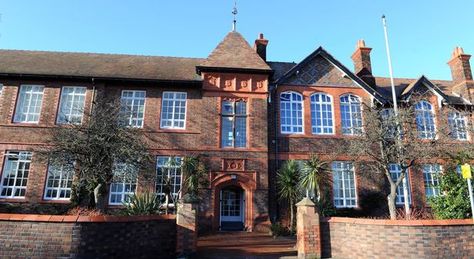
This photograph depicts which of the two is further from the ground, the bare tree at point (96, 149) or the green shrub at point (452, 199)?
the bare tree at point (96, 149)

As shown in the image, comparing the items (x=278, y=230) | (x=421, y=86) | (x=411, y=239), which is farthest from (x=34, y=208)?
(x=421, y=86)

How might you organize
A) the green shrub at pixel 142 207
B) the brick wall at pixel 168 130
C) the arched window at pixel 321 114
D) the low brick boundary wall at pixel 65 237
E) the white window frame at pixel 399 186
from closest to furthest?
the low brick boundary wall at pixel 65 237 → the green shrub at pixel 142 207 → the brick wall at pixel 168 130 → the white window frame at pixel 399 186 → the arched window at pixel 321 114

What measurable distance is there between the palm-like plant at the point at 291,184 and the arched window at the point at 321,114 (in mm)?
2936

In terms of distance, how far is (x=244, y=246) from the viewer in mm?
11422

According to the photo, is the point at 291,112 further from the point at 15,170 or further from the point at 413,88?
the point at 15,170

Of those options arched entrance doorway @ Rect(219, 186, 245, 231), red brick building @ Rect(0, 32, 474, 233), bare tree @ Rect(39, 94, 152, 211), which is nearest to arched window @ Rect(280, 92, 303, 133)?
red brick building @ Rect(0, 32, 474, 233)

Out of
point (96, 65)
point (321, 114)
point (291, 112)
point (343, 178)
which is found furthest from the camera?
point (96, 65)

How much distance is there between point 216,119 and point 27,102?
9856 mm

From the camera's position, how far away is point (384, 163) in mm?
13359

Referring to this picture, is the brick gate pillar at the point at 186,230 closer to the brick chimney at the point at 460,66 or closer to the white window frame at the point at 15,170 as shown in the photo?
the white window frame at the point at 15,170

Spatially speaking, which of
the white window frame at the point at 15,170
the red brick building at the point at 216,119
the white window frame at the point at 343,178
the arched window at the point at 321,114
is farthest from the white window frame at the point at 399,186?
the white window frame at the point at 15,170

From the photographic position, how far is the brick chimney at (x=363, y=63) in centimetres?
1945

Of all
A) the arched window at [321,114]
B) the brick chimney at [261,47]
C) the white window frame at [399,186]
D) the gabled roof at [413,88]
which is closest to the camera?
the white window frame at [399,186]

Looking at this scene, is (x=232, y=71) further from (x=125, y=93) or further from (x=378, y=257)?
(x=378, y=257)
